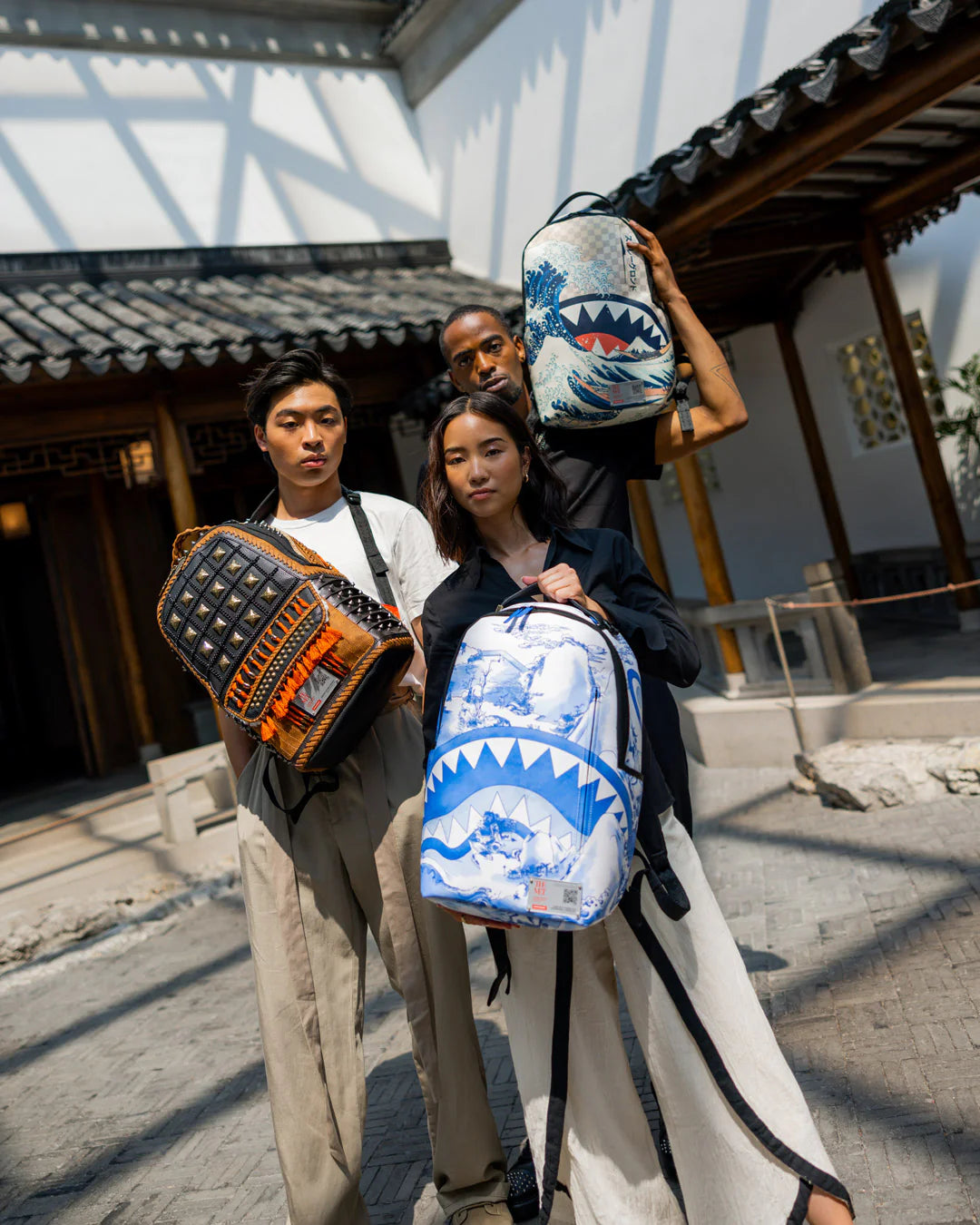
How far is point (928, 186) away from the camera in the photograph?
725 centimetres

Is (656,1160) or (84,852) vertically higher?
(84,852)

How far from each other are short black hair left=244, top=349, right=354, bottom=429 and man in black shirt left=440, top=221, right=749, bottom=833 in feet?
1.25

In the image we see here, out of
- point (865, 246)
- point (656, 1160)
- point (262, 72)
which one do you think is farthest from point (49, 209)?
point (656, 1160)

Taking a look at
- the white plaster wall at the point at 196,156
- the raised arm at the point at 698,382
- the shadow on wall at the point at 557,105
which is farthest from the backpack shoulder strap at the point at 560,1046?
the white plaster wall at the point at 196,156

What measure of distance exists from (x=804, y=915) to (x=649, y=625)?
2596 mm

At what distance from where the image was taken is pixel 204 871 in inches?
265

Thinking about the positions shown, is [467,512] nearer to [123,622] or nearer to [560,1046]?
[560,1046]

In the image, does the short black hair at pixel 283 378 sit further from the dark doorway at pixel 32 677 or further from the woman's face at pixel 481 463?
the dark doorway at pixel 32 677

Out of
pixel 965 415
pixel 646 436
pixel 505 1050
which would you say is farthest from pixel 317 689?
pixel 965 415

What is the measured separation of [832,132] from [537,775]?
4489 millimetres

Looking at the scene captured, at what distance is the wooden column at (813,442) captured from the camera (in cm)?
992

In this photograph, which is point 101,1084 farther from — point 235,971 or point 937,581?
point 937,581

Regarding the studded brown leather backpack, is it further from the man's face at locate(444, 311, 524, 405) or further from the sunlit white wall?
the sunlit white wall

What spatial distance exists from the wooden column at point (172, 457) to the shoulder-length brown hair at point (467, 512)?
541cm
